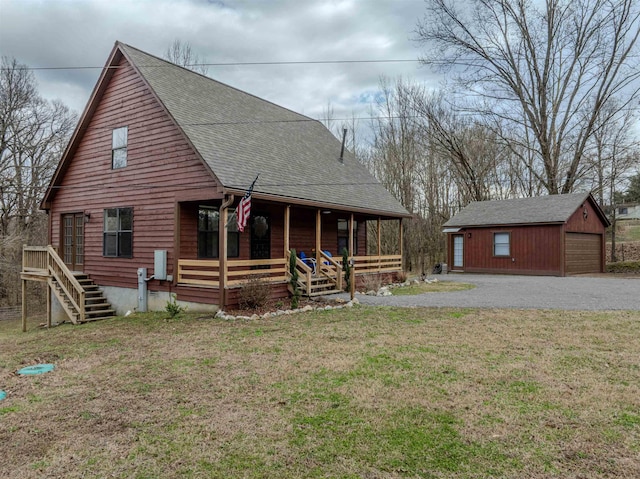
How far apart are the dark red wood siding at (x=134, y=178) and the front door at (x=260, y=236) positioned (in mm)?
2519

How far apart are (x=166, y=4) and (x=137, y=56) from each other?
5.58ft

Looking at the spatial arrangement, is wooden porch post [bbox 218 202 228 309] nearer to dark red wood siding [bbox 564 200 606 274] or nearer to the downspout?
the downspout

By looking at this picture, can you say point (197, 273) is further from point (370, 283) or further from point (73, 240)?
point (73, 240)

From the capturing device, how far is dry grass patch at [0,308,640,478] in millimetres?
3070

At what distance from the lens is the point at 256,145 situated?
1277 centimetres

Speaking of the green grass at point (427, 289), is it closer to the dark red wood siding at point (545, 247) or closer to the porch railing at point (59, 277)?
the dark red wood siding at point (545, 247)

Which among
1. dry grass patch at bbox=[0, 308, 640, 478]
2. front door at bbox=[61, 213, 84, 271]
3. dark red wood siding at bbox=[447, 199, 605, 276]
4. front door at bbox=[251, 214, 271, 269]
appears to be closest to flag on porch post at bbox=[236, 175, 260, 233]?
dry grass patch at bbox=[0, 308, 640, 478]

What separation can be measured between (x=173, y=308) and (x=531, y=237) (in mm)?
16248

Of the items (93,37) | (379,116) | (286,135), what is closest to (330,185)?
(286,135)

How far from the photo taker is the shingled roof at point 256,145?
10695mm

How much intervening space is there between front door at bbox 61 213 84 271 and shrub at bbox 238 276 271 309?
683 centimetres

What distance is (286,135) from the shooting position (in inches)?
607

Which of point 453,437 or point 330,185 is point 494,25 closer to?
point 330,185

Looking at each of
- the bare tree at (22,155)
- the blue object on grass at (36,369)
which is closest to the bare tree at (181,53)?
the bare tree at (22,155)
